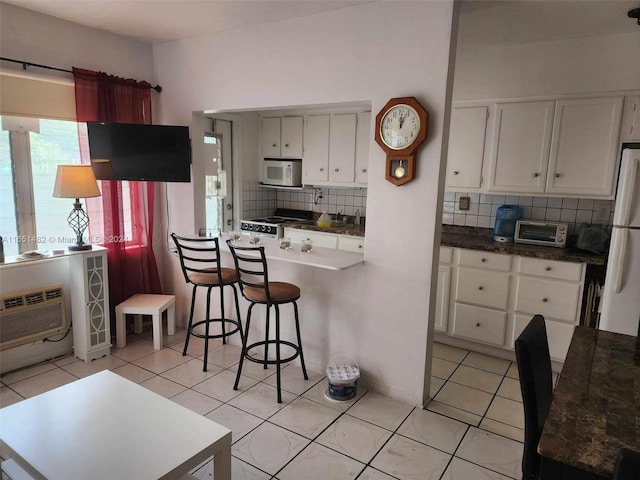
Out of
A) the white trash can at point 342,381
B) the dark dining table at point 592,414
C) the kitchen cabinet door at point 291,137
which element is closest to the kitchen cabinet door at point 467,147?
the kitchen cabinet door at point 291,137

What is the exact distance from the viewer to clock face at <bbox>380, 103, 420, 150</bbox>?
2455 millimetres

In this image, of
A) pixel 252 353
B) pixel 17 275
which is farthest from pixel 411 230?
pixel 17 275

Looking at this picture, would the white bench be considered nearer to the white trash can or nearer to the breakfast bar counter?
the breakfast bar counter

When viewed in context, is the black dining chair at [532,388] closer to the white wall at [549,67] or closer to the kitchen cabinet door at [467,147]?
the kitchen cabinet door at [467,147]

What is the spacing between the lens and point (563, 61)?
3.17 metres

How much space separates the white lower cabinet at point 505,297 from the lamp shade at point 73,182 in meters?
2.92

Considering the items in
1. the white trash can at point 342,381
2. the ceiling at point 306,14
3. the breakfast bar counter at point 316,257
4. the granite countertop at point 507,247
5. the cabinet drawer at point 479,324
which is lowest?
the white trash can at point 342,381

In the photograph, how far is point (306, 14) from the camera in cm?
279

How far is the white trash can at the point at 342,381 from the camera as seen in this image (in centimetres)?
270

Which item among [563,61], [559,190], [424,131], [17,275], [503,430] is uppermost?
[563,61]

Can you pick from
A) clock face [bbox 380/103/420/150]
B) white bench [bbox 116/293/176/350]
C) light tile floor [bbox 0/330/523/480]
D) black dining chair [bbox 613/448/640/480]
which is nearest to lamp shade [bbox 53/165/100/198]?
white bench [bbox 116/293/176/350]

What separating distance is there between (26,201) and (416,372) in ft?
10.2

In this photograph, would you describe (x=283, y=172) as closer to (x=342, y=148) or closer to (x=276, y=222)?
(x=276, y=222)

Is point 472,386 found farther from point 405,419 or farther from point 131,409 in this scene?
point 131,409
